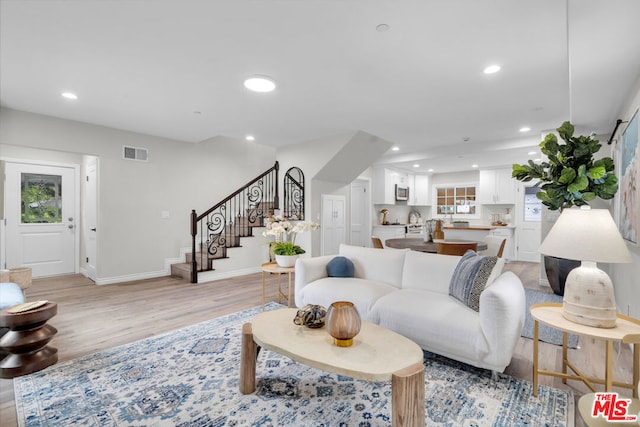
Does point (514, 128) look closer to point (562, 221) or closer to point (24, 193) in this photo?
point (562, 221)

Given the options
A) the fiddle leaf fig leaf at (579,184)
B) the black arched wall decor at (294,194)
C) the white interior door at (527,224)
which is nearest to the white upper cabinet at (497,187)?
the white interior door at (527,224)

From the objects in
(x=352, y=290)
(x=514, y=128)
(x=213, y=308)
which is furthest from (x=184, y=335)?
(x=514, y=128)

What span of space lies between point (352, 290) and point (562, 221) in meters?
1.69

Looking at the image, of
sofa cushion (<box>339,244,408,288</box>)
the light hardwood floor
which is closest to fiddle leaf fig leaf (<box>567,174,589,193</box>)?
the light hardwood floor

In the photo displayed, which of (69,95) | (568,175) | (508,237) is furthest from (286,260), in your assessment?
(508,237)

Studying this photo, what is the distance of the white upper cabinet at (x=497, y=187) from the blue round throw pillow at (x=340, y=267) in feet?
19.8

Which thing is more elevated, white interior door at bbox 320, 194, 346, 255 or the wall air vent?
the wall air vent

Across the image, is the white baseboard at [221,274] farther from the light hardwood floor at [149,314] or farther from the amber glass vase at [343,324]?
the amber glass vase at [343,324]

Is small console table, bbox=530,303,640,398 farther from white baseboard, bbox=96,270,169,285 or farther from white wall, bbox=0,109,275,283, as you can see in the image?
white baseboard, bbox=96,270,169,285

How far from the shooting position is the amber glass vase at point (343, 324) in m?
1.70

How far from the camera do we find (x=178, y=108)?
4.07 metres

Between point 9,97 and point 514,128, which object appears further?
point 514,128

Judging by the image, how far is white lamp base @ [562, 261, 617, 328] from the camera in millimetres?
1745

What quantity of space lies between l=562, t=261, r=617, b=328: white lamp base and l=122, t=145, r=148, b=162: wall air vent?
5936mm
